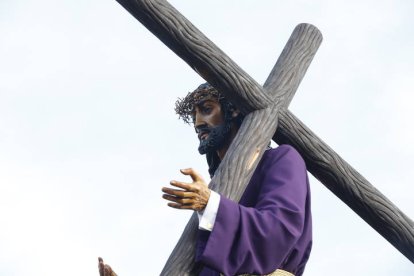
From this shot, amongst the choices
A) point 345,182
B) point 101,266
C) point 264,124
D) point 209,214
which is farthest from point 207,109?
point 209,214

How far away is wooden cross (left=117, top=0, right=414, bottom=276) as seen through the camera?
566cm

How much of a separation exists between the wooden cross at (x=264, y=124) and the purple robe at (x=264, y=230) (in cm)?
15

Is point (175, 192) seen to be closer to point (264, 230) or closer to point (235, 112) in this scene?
point (264, 230)

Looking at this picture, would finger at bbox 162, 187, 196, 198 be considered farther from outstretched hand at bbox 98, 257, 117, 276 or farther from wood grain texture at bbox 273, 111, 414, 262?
wood grain texture at bbox 273, 111, 414, 262

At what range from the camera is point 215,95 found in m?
6.48

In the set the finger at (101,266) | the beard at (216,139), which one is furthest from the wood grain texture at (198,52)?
the finger at (101,266)

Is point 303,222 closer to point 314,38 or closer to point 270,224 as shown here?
point 270,224

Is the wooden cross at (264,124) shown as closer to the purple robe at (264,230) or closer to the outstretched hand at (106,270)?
the purple robe at (264,230)

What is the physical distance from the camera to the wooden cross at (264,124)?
5.66 m

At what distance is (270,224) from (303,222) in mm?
255

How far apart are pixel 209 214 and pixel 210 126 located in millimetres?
1260

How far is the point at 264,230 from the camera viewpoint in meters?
5.25

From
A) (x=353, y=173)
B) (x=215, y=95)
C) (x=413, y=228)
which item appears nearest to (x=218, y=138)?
(x=215, y=95)

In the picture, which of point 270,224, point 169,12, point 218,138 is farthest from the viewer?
point 218,138
